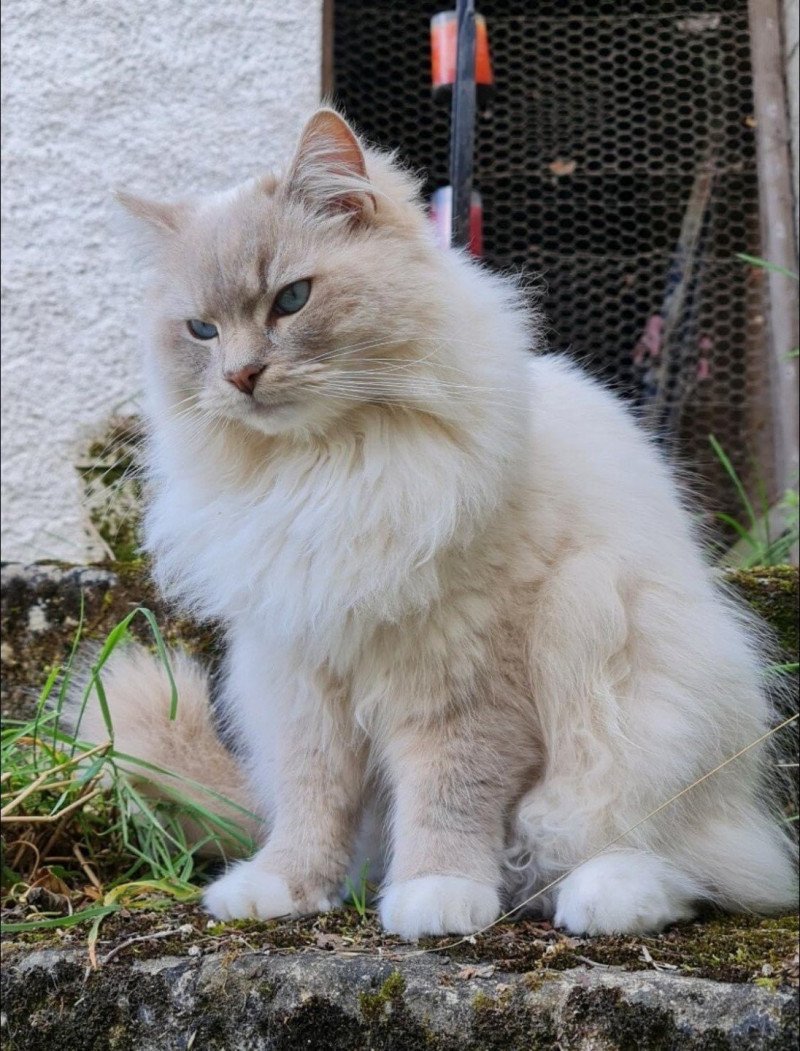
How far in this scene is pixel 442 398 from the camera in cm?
148

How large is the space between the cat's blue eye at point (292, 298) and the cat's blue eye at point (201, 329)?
4.4 inches

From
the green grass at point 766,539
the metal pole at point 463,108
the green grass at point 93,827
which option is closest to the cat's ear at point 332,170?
the green grass at point 93,827

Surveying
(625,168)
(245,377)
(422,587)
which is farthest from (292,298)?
(625,168)

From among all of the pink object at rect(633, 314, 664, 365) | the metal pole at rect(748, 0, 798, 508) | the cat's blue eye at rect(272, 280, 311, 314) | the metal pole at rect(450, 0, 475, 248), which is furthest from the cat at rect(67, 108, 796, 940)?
the pink object at rect(633, 314, 664, 365)

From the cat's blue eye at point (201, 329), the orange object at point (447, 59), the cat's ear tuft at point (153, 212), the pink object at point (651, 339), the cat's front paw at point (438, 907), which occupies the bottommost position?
the cat's front paw at point (438, 907)

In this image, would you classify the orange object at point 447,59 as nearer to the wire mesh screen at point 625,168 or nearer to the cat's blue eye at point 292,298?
the wire mesh screen at point 625,168

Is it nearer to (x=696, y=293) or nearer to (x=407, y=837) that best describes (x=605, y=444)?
(x=407, y=837)

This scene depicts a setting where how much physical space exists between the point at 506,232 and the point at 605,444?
6.14ft

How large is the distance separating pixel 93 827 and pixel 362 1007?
0.80 metres

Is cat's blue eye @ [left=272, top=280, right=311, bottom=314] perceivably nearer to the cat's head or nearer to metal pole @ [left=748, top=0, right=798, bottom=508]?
the cat's head

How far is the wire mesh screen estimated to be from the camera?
3.18 metres

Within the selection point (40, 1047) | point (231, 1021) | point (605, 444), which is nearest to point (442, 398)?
point (605, 444)

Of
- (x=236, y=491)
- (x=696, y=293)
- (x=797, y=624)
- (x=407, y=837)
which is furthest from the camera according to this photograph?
(x=696, y=293)

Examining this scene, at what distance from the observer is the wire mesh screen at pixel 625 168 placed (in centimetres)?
318
